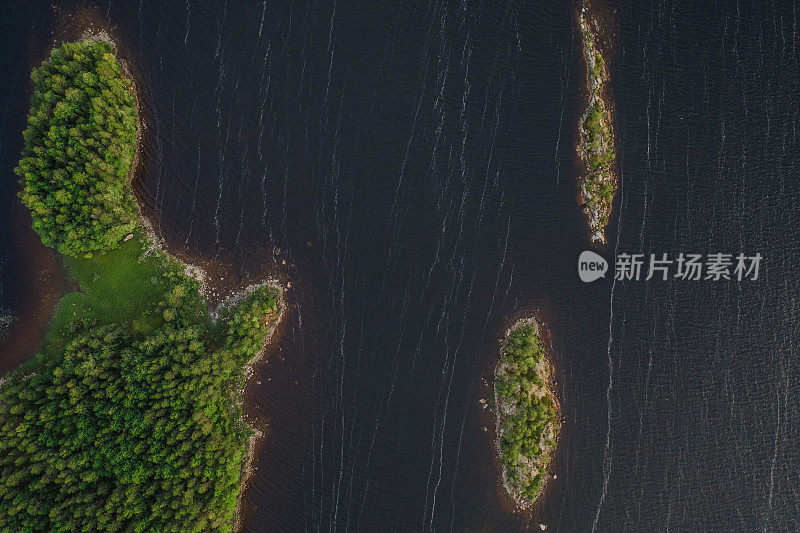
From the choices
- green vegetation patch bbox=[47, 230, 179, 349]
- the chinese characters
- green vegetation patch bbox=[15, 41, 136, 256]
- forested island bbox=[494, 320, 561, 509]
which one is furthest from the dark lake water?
green vegetation patch bbox=[47, 230, 179, 349]

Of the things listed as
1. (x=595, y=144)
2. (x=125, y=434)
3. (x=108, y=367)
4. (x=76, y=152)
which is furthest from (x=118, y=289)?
(x=595, y=144)

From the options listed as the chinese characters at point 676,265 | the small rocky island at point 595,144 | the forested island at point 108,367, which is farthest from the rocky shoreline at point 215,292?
the chinese characters at point 676,265

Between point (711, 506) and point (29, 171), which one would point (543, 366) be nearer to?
point (711, 506)

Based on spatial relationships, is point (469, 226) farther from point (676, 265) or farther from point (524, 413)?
point (676, 265)

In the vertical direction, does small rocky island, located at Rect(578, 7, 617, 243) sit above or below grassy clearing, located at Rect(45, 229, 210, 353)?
above

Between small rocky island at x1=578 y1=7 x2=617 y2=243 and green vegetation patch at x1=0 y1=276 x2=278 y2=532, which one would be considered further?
small rocky island at x1=578 y1=7 x2=617 y2=243

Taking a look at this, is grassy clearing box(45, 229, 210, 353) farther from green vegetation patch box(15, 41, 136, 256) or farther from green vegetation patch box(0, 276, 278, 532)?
green vegetation patch box(15, 41, 136, 256)

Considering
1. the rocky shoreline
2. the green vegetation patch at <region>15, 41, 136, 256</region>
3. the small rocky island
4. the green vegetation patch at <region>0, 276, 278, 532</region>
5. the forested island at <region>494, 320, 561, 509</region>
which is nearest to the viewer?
the green vegetation patch at <region>0, 276, 278, 532</region>
